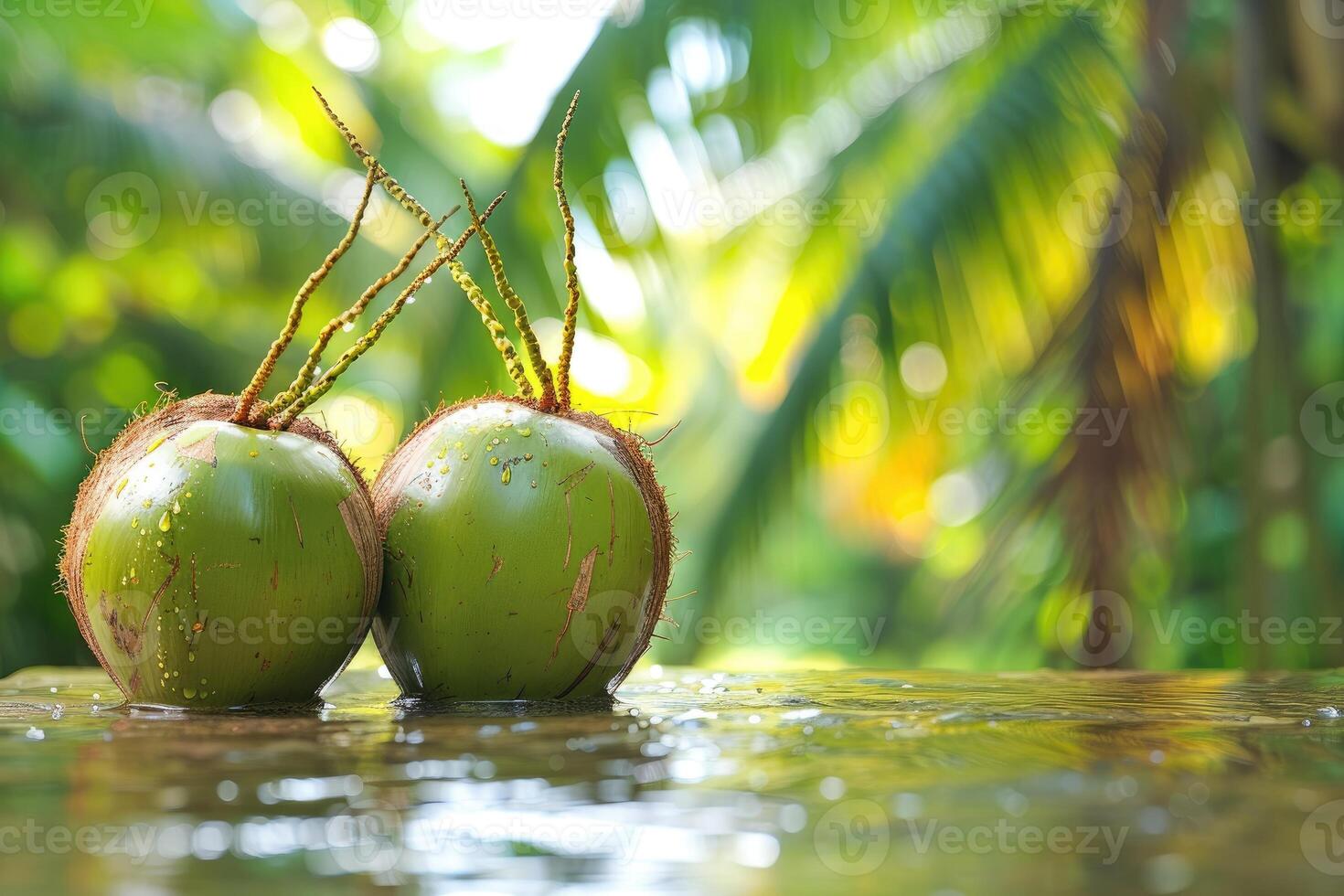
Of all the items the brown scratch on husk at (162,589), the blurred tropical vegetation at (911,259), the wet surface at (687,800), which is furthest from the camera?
the blurred tropical vegetation at (911,259)

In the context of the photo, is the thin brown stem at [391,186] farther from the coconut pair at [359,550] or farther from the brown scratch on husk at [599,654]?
the brown scratch on husk at [599,654]

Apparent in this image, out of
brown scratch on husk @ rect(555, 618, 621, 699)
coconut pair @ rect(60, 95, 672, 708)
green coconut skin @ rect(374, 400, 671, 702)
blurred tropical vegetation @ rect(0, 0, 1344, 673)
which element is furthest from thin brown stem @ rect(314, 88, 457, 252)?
blurred tropical vegetation @ rect(0, 0, 1344, 673)

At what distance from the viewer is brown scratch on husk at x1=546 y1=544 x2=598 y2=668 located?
1211 mm

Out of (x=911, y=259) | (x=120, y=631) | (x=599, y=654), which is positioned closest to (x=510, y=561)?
(x=599, y=654)

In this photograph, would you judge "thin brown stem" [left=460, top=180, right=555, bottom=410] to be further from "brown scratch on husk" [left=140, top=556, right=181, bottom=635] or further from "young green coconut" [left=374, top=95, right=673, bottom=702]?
"brown scratch on husk" [left=140, top=556, right=181, bottom=635]

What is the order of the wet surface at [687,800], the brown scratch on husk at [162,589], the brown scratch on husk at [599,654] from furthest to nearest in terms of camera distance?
the brown scratch on husk at [599,654] → the brown scratch on husk at [162,589] → the wet surface at [687,800]

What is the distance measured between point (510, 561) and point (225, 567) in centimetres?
23

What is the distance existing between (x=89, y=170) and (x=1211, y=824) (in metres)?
6.27

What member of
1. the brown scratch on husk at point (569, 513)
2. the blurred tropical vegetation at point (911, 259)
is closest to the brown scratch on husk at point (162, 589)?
the brown scratch on husk at point (569, 513)

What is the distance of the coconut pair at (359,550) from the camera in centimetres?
114

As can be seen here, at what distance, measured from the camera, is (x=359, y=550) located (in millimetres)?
1189

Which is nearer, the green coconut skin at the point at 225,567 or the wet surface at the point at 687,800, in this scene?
the wet surface at the point at 687,800

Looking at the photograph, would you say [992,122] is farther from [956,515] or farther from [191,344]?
[956,515]

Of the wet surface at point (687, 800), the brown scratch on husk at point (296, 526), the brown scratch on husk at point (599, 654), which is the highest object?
the brown scratch on husk at point (296, 526)
